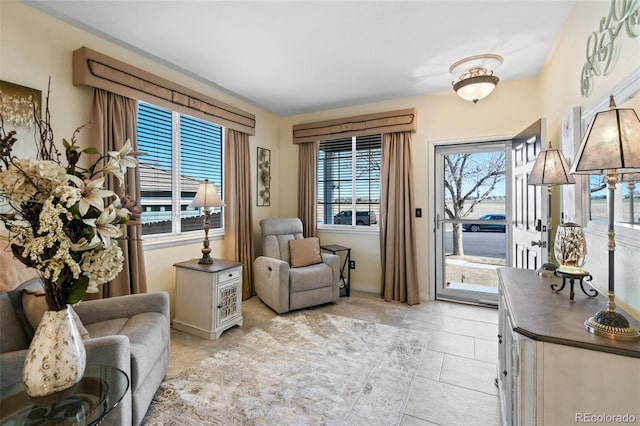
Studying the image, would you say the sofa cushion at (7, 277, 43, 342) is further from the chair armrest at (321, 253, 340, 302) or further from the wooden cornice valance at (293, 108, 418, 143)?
the wooden cornice valance at (293, 108, 418, 143)

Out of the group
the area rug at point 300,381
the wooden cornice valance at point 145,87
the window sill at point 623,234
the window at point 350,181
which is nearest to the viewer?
the window sill at point 623,234

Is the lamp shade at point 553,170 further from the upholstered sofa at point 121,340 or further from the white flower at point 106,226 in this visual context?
the upholstered sofa at point 121,340

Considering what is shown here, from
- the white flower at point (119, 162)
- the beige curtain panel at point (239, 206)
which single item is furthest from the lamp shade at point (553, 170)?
the beige curtain panel at point (239, 206)

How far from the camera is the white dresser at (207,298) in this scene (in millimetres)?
2734

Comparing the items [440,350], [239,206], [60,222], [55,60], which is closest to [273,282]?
[239,206]

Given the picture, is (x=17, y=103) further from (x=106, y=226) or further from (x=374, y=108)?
(x=374, y=108)

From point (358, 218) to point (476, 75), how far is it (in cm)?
228

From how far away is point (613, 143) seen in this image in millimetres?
997

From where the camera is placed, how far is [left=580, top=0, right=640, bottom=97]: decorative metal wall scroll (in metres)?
1.27

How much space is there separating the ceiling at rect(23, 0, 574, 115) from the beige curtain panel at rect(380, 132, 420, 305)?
0.85 m

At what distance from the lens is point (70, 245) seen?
97 cm

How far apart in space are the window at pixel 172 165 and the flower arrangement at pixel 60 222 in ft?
6.69

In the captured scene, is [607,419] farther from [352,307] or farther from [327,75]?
[327,75]

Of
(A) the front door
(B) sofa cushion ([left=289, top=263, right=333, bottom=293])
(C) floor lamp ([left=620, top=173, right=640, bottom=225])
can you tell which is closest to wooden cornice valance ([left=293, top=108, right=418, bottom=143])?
(A) the front door
